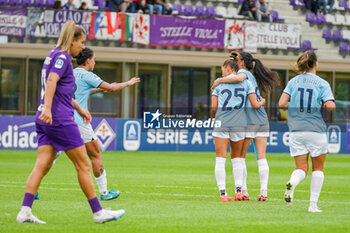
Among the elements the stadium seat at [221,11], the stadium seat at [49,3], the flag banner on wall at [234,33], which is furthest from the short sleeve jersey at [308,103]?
the stadium seat at [221,11]

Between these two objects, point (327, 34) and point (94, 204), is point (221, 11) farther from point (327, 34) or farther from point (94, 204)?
point (94, 204)

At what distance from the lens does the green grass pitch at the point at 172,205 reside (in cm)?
Answer: 787

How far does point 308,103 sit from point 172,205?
2246mm

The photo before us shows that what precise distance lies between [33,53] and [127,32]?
4.05m

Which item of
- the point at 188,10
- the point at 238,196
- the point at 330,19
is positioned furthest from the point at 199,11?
the point at 238,196

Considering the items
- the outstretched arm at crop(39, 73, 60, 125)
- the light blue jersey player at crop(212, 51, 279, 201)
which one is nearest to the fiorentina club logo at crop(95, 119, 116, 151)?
the light blue jersey player at crop(212, 51, 279, 201)

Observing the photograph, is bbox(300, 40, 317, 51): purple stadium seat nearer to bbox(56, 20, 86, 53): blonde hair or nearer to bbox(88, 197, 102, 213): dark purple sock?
bbox(56, 20, 86, 53): blonde hair

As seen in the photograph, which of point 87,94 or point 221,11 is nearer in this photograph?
point 87,94

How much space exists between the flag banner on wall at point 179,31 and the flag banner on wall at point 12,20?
475 cm

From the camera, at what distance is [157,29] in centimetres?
3331

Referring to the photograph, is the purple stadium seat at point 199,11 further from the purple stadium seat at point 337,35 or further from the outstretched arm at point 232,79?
the outstretched arm at point 232,79

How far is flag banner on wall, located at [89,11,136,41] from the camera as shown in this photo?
32.2 meters

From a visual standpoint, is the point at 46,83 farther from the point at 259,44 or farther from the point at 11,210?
the point at 259,44

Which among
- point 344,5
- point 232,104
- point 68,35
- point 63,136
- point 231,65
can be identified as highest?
point 344,5
